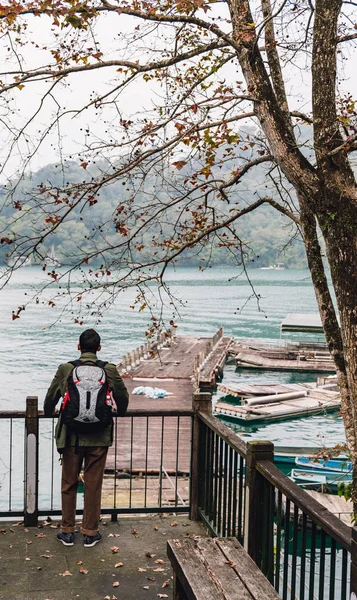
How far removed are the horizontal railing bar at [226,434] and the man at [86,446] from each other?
85 cm

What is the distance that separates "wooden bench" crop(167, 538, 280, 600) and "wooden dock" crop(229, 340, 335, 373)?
48355 mm

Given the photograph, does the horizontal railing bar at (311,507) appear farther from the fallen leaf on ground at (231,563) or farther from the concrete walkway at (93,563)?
the concrete walkway at (93,563)

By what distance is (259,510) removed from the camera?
526 centimetres

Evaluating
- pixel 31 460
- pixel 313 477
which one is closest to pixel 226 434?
pixel 31 460

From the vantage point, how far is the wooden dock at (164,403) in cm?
1127

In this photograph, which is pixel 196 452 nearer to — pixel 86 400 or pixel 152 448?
pixel 86 400

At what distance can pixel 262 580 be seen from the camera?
3713 millimetres

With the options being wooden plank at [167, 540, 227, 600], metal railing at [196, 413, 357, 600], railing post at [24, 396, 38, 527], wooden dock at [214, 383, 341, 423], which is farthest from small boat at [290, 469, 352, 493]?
wooden plank at [167, 540, 227, 600]

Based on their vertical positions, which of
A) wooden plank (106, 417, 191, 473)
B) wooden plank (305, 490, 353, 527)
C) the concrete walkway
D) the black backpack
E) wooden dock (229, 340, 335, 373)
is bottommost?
wooden plank (305, 490, 353, 527)

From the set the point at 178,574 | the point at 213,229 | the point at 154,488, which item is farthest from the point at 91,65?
the point at 154,488

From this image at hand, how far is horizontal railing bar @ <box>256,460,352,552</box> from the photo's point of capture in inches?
135

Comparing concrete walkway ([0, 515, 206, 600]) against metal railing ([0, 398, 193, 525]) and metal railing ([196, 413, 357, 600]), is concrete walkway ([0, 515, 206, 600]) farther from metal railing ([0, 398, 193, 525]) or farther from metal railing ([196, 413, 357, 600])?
metal railing ([0, 398, 193, 525])

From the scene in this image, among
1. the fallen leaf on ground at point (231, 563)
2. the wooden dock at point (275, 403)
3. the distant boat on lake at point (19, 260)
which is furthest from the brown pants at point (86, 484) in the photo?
the wooden dock at point (275, 403)

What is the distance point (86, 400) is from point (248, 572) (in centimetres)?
266
